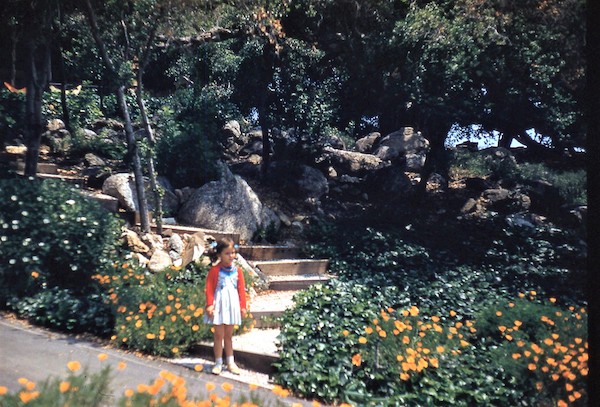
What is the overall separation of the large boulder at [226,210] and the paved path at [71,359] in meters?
4.32

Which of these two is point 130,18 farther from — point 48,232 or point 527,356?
point 527,356

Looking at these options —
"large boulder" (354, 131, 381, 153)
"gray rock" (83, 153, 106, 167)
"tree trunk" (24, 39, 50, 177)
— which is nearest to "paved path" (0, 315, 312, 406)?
"tree trunk" (24, 39, 50, 177)

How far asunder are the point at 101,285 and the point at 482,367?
435 centimetres

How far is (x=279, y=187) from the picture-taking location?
13.3 m

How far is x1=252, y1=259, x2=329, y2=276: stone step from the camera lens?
31.3 ft

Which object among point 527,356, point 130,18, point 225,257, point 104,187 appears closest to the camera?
point 527,356

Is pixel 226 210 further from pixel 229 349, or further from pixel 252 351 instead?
pixel 229 349

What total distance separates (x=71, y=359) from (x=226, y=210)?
5.28m

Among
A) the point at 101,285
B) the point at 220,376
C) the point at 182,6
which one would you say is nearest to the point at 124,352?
the point at 220,376

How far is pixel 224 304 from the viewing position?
5793 mm

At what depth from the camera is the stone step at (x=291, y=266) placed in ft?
31.3

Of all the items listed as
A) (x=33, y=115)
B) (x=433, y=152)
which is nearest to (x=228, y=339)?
(x=33, y=115)

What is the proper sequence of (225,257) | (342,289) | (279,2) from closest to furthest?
(225,257)
(342,289)
(279,2)

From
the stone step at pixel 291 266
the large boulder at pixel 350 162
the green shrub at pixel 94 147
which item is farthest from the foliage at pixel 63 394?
the large boulder at pixel 350 162
